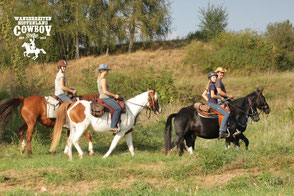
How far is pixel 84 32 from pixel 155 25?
755 centimetres

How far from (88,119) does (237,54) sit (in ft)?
83.6

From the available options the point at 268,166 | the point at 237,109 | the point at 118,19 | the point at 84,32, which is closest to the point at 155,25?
the point at 118,19

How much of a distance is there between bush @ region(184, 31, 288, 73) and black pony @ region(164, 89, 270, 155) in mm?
21664

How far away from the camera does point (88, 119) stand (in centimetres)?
949

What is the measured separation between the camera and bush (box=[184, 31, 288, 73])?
105 feet

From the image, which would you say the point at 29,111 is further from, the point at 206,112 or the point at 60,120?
the point at 206,112

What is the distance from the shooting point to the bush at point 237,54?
3195 centimetres

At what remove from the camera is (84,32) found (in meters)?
36.3

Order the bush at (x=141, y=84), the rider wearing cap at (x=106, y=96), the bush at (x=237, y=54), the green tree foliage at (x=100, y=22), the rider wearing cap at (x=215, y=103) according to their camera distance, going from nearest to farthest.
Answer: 1. the rider wearing cap at (x=106, y=96)
2. the rider wearing cap at (x=215, y=103)
3. the bush at (x=141, y=84)
4. the bush at (x=237, y=54)
5. the green tree foliage at (x=100, y=22)

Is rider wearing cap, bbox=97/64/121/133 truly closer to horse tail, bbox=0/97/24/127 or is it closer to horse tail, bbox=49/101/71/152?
horse tail, bbox=49/101/71/152

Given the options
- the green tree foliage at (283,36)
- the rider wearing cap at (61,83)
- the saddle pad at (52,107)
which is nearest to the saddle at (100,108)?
the rider wearing cap at (61,83)

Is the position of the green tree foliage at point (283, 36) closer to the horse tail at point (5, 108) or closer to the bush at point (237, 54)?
the bush at point (237, 54)

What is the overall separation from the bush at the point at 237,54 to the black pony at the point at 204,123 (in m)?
21.7

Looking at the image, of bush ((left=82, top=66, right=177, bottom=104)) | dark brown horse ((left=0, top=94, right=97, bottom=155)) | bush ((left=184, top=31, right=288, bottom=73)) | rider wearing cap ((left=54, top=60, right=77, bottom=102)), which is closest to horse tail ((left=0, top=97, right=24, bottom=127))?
dark brown horse ((left=0, top=94, right=97, bottom=155))
